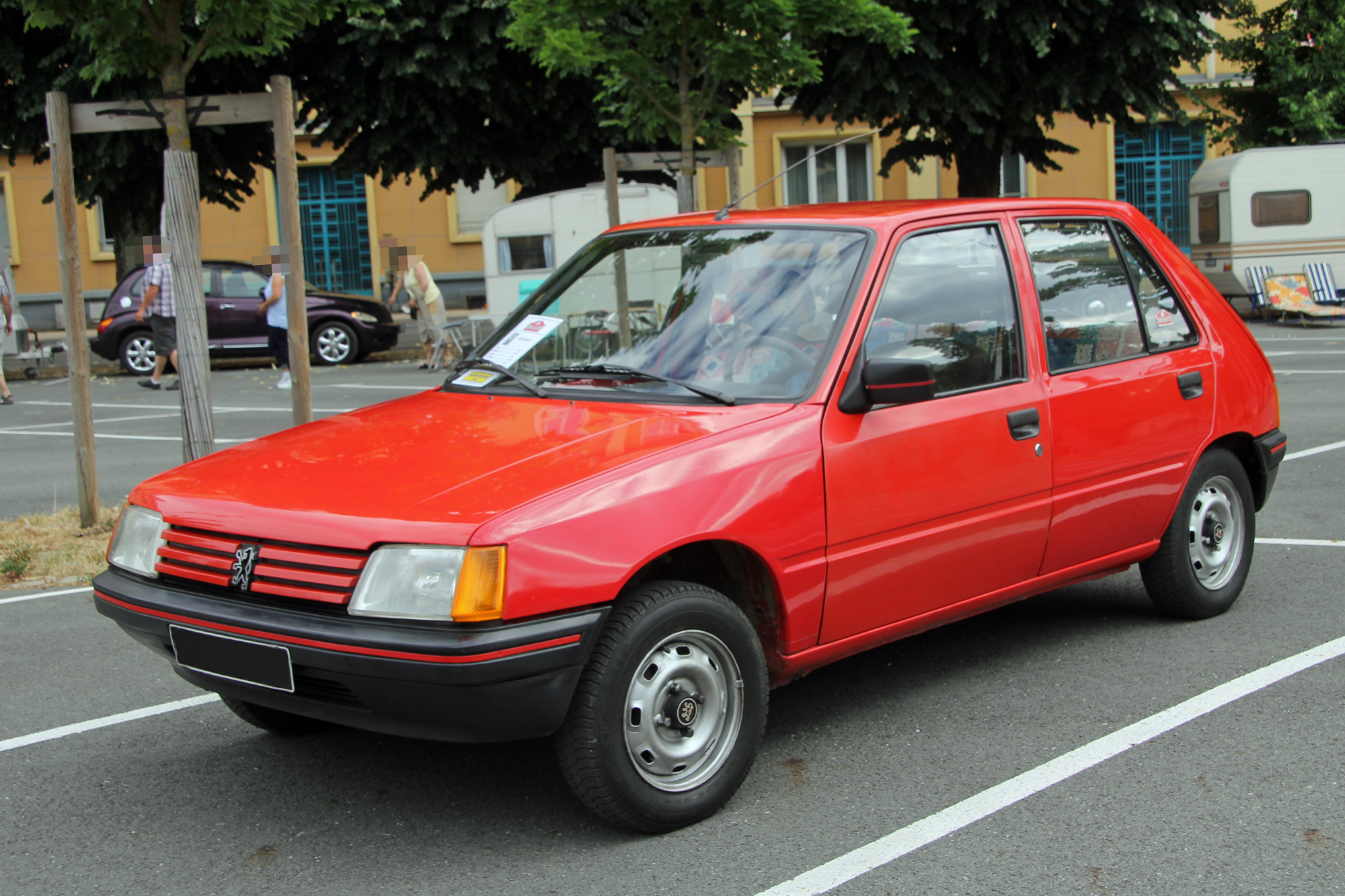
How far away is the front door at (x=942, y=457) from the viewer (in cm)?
394

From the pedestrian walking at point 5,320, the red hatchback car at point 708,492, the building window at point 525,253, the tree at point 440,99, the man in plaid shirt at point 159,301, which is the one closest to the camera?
the red hatchback car at point 708,492

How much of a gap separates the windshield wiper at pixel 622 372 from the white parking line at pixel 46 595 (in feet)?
11.0

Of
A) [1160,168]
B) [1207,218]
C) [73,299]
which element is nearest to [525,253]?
[1207,218]

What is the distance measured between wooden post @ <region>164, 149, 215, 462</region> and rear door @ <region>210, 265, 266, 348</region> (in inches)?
538

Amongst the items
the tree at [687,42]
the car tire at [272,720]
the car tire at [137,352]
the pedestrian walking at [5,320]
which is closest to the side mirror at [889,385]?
the car tire at [272,720]


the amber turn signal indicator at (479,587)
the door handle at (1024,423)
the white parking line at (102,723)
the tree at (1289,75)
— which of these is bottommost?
the white parking line at (102,723)

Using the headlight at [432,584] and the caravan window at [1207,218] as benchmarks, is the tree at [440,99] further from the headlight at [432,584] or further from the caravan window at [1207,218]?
the headlight at [432,584]

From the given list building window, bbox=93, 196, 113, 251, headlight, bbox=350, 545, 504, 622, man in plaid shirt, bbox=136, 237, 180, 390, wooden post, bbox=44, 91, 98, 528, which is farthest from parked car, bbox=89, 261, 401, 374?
headlight, bbox=350, 545, 504, 622

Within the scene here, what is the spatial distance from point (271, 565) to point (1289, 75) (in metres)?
26.4

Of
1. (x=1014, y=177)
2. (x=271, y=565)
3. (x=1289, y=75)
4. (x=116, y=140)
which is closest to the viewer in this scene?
(x=271, y=565)

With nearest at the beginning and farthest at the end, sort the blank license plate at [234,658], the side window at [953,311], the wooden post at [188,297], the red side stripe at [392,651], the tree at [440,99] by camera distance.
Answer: the red side stripe at [392,651]
the blank license plate at [234,658]
the side window at [953,311]
the wooden post at [188,297]
the tree at [440,99]

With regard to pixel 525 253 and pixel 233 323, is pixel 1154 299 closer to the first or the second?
pixel 233 323

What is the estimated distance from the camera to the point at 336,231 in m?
33.4

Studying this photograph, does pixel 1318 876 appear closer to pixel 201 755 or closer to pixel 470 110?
pixel 201 755
